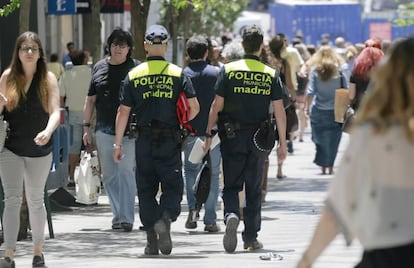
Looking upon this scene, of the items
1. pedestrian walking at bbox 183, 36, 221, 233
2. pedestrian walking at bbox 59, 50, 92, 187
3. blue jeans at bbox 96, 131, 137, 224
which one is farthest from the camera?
pedestrian walking at bbox 59, 50, 92, 187

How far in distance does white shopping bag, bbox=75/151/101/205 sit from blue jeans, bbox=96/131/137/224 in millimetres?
652

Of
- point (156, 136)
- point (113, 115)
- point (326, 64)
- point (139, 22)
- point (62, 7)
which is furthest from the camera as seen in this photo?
point (62, 7)

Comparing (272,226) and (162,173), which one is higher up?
(162,173)

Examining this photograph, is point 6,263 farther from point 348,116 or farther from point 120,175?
point 348,116

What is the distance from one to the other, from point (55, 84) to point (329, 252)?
8.86 ft

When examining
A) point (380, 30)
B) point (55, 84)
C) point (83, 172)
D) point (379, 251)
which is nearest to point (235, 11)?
point (380, 30)

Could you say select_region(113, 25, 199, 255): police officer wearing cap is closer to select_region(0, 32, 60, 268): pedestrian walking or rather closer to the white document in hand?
select_region(0, 32, 60, 268): pedestrian walking

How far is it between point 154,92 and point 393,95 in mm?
5907

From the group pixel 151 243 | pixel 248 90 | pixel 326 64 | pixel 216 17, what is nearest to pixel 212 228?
pixel 151 243

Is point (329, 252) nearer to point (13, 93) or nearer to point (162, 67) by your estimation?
point (162, 67)

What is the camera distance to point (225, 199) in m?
11.1

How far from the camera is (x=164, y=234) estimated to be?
1068 centimetres

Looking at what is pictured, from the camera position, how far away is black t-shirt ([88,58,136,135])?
12664 mm

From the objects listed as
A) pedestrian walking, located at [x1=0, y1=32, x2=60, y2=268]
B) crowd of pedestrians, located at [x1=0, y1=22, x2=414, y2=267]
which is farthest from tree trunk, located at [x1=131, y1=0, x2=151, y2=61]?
pedestrian walking, located at [x1=0, y1=32, x2=60, y2=268]
